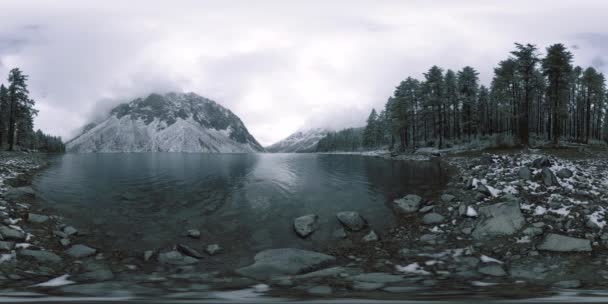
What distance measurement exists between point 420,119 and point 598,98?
40.4 meters

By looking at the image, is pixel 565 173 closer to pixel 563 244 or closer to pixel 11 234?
pixel 563 244

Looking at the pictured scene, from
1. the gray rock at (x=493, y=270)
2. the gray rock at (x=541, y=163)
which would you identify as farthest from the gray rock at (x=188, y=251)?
the gray rock at (x=541, y=163)

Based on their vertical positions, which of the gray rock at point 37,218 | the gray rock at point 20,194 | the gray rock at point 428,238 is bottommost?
the gray rock at point 428,238

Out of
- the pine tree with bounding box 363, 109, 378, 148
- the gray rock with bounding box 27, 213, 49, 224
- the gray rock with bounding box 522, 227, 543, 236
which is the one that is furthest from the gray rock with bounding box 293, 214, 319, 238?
the pine tree with bounding box 363, 109, 378, 148

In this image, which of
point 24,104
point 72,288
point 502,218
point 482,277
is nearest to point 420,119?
point 502,218

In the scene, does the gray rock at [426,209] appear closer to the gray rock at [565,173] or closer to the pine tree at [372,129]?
the gray rock at [565,173]

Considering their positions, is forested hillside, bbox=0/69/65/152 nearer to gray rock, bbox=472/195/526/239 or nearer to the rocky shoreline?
the rocky shoreline

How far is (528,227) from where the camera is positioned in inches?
376

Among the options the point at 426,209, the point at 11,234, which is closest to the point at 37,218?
the point at 11,234

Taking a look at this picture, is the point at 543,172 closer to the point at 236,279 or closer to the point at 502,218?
the point at 502,218

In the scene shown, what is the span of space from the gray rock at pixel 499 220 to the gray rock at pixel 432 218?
1.25 m

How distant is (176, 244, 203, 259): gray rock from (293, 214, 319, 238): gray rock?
3.67m

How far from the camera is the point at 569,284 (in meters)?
6.22

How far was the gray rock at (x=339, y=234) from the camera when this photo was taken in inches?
419
